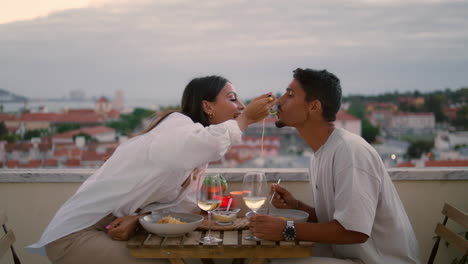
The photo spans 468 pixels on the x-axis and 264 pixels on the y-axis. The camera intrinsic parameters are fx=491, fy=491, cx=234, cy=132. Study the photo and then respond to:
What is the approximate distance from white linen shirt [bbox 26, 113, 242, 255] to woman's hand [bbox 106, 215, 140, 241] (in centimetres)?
11

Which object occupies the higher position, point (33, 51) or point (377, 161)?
point (33, 51)

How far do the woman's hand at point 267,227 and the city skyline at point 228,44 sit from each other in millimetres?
2422

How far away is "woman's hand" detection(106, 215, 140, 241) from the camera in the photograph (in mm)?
1922

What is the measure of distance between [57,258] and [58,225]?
0.14 metres

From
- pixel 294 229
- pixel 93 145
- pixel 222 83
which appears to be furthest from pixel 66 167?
pixel 294 229

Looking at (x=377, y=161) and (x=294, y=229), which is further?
(x=377, y=161)

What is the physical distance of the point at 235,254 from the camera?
1.82 meters

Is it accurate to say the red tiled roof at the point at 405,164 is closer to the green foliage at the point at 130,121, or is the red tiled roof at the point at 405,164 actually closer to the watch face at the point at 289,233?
the watch face at the point at 289,233

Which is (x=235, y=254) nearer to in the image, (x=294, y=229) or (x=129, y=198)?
(x=294, y=229)

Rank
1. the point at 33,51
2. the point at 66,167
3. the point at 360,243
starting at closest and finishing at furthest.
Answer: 1. the point at 360,243
2. the point at 66,167
3. the point at 33,51

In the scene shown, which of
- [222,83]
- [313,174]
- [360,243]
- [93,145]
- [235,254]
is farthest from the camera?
[93,145]

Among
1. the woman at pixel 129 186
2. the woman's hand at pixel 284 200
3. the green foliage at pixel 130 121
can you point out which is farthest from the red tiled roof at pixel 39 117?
the woman's hand at pixel 284 200

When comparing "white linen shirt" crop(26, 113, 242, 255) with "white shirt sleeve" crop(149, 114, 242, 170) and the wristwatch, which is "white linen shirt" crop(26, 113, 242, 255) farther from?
the wristwatch

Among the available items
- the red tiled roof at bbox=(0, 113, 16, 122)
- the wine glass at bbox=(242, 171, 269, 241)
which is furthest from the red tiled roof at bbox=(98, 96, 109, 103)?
the wine glass at bbox=(242, 171, 269, 241)
